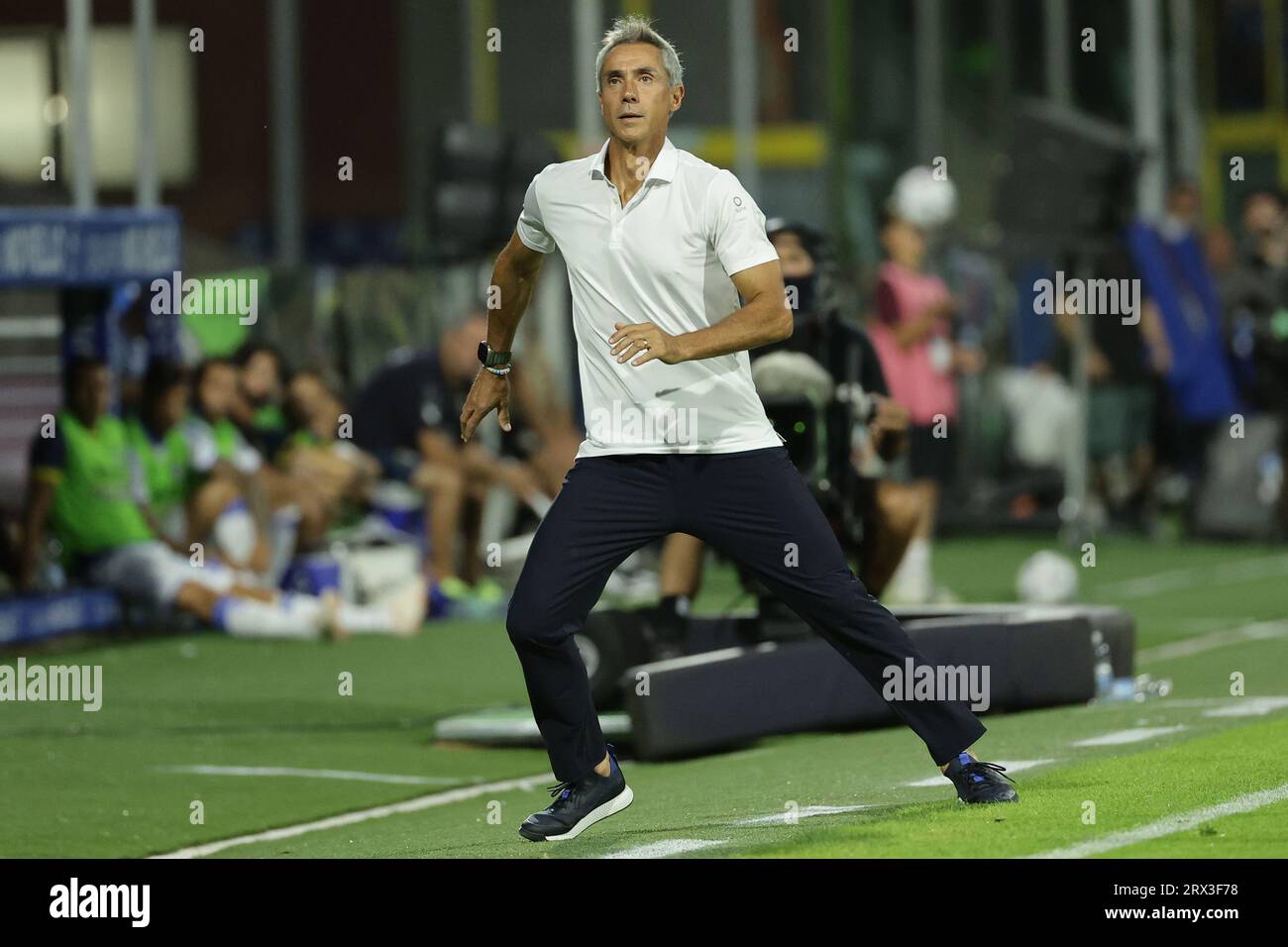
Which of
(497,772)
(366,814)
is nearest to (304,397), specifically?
(497,772)

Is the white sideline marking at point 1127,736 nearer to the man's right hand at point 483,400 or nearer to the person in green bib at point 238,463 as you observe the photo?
the man's right hand at point 483,400

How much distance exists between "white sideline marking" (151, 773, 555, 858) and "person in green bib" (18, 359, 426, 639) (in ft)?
17.6

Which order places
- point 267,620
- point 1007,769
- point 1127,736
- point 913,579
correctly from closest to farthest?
point 1007,769
point 1127,736
point 267,620
point 913,579

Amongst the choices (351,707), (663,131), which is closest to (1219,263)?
(351,707)

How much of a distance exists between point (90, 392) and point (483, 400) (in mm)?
7833

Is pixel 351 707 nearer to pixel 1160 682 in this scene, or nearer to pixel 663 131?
pixel 1160 682

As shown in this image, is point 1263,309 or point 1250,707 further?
point 1263,309

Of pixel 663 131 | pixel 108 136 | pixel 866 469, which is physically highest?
pixel 108 136

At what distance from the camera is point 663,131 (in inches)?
309

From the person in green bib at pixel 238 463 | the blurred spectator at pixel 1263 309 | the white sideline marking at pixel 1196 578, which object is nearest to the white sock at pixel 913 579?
the white sideline marking at pixel 1196 578

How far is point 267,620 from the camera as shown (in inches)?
618

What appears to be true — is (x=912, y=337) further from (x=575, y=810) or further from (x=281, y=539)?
(x=575, y=810)

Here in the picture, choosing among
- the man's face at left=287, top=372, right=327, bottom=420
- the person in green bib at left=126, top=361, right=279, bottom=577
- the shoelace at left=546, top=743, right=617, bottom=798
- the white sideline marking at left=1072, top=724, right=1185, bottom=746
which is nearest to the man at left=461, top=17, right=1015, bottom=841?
the shoelace at left=546, top=743, right=617, bottom=798
